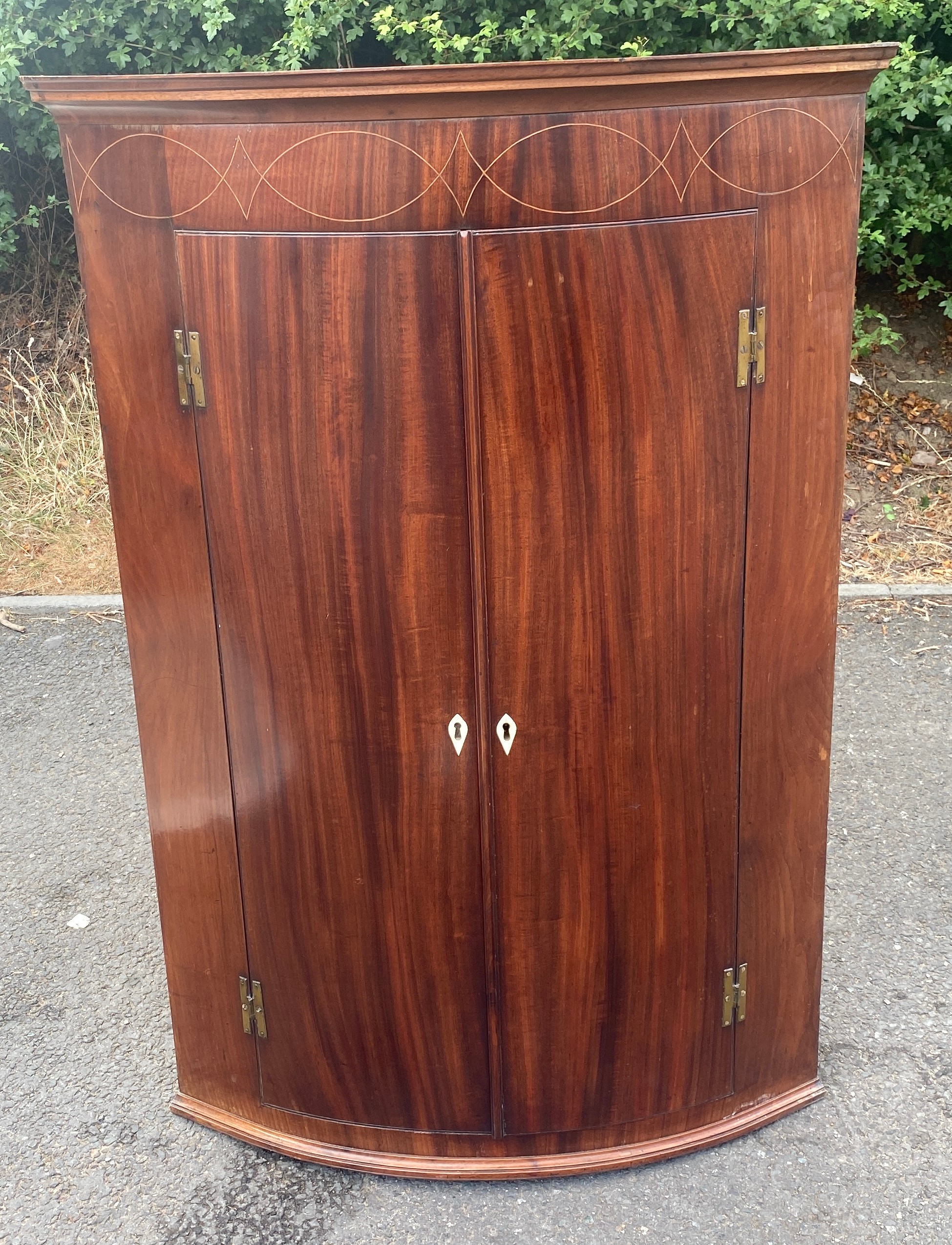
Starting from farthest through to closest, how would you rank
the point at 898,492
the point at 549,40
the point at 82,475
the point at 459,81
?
the point at 82,475 → the point at 898,492 → the point at 549,40 → the point at 459,81

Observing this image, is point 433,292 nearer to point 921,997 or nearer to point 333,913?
point 333,913

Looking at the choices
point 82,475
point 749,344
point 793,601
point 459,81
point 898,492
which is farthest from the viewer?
point 82,475

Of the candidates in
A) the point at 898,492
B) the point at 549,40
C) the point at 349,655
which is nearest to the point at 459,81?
the point at 349,655

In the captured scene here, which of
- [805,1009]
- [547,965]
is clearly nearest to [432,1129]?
[547,965]

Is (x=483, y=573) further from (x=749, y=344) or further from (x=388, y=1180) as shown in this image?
(x=388, y=1180)

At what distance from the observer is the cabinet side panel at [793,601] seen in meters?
2.05

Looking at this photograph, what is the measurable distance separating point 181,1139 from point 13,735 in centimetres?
219

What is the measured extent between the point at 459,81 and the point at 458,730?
41.2 inches

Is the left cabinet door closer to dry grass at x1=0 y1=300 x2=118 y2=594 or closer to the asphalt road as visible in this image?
the asphalt road

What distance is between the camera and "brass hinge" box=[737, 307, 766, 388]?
2039mm

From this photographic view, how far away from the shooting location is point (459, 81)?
182cm

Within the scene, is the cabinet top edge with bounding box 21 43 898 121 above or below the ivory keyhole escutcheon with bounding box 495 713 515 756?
above

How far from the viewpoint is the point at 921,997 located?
2.98 m

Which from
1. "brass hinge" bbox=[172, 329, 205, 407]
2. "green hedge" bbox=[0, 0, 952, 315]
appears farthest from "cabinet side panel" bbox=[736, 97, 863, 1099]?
"green hedge" bbox=[0, 0, 952, 315]
